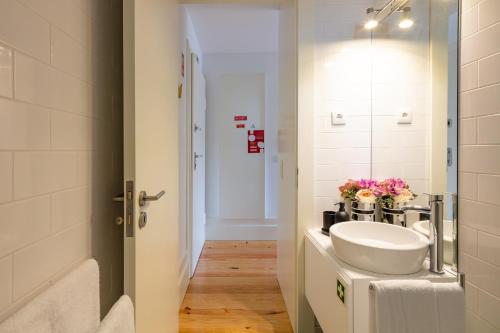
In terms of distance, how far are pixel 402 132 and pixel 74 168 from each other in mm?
1623

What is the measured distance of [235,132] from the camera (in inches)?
133

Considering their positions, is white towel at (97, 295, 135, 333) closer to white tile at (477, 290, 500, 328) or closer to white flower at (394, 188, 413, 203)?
white tile at (477, 290, 500, 328)

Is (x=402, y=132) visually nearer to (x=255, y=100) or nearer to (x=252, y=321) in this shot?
(x=252, y=321)

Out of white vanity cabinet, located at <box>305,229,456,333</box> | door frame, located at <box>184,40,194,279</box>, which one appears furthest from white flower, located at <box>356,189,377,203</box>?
door frame, located at <box>184,40,194,279</box>

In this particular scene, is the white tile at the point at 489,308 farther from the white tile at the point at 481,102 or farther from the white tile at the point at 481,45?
the white tile at the point at 481,45

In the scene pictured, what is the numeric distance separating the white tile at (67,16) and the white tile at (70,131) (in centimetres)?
24

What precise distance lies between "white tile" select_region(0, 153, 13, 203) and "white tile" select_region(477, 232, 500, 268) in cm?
142

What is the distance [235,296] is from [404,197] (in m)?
1.46

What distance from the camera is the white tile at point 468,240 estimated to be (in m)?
1.00

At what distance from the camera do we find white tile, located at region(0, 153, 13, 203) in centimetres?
55

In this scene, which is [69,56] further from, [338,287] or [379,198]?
[379,198]

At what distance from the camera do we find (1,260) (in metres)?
0.54

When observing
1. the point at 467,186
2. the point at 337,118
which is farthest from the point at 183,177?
the point at 467,186

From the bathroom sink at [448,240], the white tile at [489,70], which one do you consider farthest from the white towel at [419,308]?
the white tile at [489,70]
